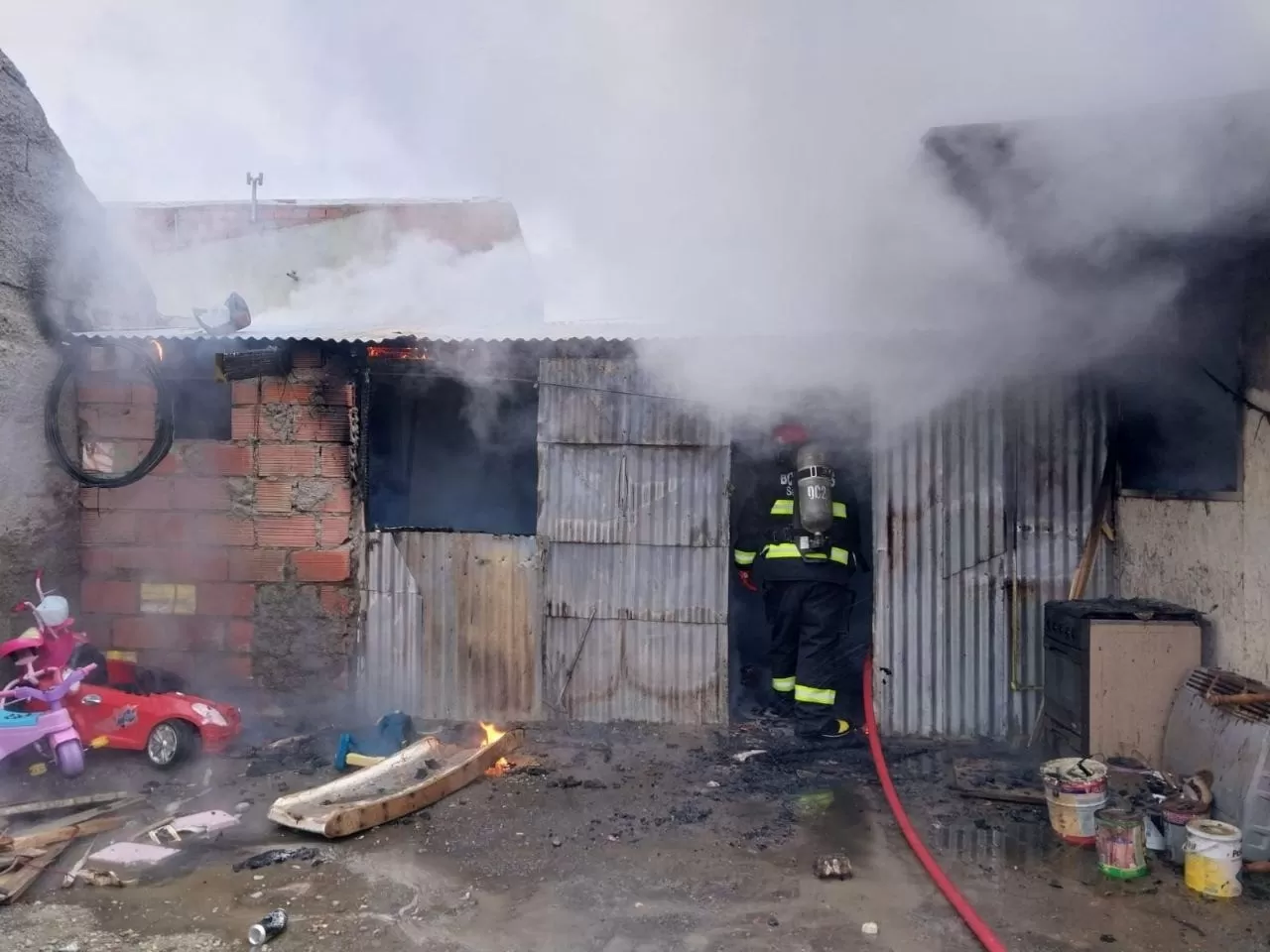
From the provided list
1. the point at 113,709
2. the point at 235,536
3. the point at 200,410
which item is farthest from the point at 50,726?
the point at 200,410

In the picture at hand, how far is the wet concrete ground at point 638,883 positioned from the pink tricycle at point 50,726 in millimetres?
223

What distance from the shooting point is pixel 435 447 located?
769 cm

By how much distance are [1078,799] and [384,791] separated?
14.1 feet

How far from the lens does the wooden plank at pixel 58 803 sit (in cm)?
527

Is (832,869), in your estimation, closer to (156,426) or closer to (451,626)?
(451,626)

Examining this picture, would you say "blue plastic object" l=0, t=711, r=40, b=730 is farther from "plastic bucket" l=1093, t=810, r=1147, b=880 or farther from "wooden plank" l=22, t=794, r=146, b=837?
"plastic bucket" l=1093, t=810, r=1147, b=880

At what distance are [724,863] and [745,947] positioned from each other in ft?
2.69

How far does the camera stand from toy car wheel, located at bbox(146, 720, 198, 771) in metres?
6.11

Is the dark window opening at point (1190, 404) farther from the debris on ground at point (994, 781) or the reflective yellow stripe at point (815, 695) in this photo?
the reflective yellow stripe at point (815, 695)

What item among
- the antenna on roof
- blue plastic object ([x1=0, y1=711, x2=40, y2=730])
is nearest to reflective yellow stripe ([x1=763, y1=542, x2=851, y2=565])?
blue plastic object ([x1=0, y1=711, x2=40, y2=730])

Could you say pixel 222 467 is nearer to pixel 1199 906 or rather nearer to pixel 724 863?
pixel 724 863

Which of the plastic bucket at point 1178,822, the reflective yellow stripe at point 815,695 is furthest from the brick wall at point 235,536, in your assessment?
the plastic bucket at point 1178,822

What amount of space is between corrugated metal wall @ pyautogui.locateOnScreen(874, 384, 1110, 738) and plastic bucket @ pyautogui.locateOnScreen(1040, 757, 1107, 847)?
1.81 metres

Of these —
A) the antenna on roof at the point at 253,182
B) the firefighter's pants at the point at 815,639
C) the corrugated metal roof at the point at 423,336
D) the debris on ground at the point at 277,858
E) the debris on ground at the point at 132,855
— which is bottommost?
the debris on ground at the point at 132,855
